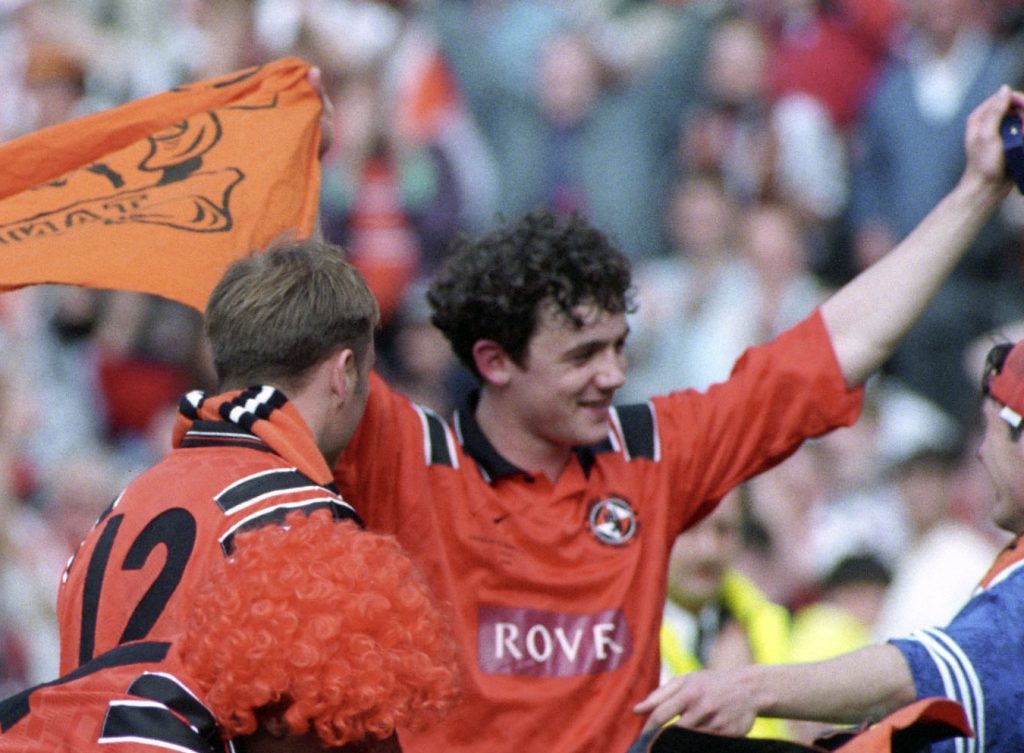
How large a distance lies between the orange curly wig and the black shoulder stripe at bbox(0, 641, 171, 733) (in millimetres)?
47

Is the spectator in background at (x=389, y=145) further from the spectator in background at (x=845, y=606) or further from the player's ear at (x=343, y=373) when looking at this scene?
the player's ear at (x=343, y=373)

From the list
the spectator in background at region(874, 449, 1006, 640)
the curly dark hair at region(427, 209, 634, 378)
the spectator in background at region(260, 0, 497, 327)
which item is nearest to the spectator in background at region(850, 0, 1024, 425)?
the spectator in background at region(874, 449, 1006, 640)

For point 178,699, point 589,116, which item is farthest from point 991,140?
point 589,116

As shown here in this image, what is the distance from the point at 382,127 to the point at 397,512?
5.47m

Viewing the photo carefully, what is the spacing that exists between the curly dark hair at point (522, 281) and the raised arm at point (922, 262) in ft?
1.62

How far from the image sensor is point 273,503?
2.69m

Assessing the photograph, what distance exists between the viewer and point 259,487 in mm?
2723

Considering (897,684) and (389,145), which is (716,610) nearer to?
(897,684)

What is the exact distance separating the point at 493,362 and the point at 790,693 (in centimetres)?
137

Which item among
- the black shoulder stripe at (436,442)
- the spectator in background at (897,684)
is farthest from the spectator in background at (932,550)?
the spectator in background at (897,684)

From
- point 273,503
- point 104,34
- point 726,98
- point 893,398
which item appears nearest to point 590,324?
point 273,503

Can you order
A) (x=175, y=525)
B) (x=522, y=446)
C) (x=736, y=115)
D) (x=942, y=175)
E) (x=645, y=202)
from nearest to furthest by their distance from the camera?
(x=175, y=525) → (x=522, y=446) → (x=942, y=175) → (x=736, y=115) → (x=645, y=202)

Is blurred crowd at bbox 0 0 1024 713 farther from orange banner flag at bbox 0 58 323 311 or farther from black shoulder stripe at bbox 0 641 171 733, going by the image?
black shoulder stripe at bbox 0 641 171 733

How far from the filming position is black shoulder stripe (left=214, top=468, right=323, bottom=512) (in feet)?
8.89
